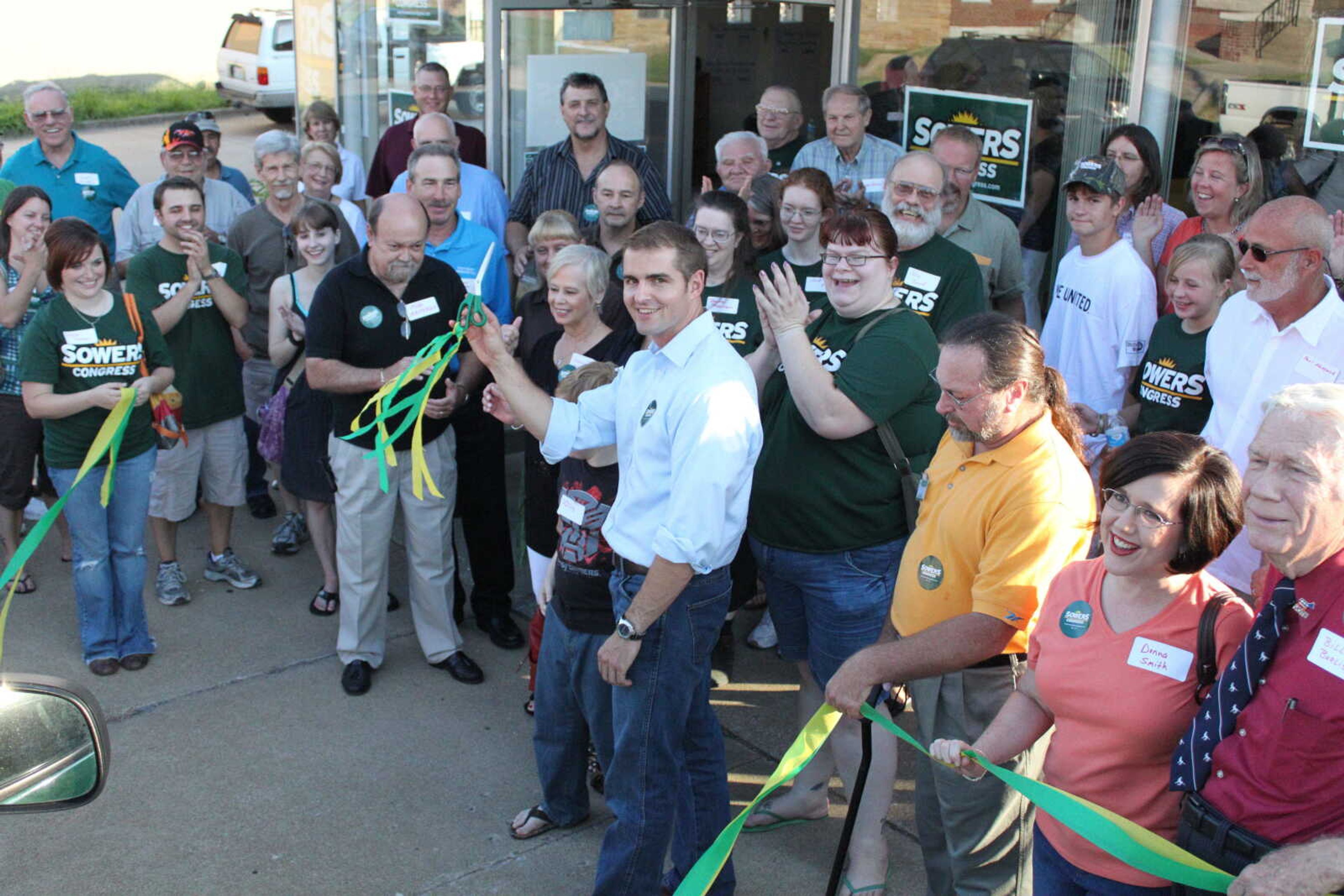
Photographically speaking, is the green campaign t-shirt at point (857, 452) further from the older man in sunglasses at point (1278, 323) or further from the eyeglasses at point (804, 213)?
the eyeglasses at point (804, 213)

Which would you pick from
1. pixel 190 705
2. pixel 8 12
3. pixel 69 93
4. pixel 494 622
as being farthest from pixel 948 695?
pixel 8 12

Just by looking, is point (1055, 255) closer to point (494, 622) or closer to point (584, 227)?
point (584, 227)

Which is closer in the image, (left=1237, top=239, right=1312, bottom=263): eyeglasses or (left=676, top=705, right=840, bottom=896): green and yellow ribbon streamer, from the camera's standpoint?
(left=676, top=705, right=840, bottom=896): green and yellow ribbon streamer

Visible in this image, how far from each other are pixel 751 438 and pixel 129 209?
196 inches

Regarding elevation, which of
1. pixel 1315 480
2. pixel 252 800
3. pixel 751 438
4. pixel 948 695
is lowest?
pixel 252 800

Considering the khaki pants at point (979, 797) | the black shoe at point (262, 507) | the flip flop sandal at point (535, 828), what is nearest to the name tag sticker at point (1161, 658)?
the khaki pants at point (979, 797)

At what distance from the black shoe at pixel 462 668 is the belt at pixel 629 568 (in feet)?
6.49

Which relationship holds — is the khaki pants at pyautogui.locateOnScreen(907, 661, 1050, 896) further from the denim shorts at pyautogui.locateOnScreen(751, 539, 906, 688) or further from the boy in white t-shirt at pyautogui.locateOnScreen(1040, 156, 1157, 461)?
the boy in white t-shirt at pyautogui.locateOnScreen(1040, 156, 1157, 461)

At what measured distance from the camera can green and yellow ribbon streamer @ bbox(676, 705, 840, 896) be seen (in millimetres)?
2863

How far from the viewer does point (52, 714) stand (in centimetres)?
221

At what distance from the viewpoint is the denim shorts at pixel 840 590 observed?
3689 mm

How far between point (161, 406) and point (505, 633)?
177 cm

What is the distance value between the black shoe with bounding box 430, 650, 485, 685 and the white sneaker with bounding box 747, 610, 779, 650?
117 centimetres

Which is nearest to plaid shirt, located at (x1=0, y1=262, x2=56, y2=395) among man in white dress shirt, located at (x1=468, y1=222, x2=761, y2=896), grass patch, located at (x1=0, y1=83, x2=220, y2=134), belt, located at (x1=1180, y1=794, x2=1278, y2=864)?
man in white dress shirt, located at (x1=468, y1=222, x2=761, y2=896)
